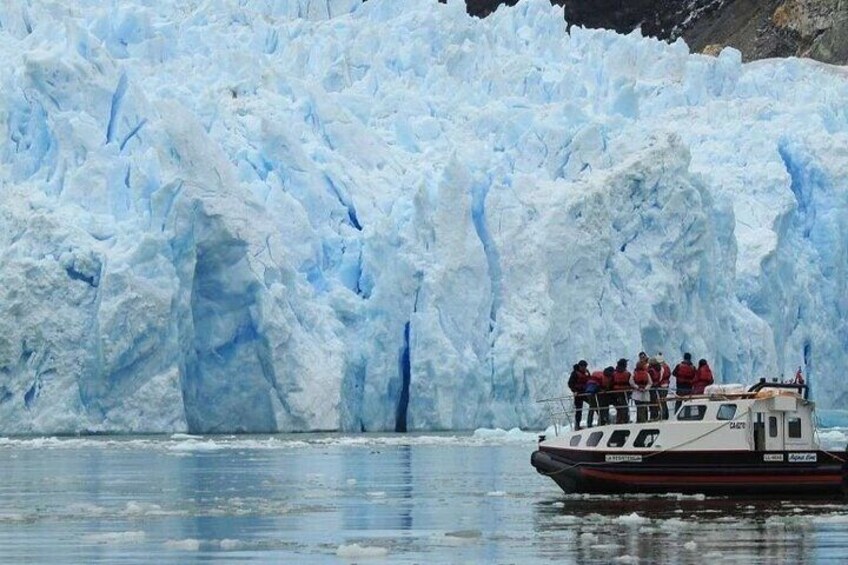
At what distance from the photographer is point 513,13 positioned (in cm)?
4497

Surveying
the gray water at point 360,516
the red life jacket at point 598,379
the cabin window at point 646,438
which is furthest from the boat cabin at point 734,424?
the red life jacket at point 598,379

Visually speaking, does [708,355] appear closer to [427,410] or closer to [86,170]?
[427,410]

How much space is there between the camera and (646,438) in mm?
19672

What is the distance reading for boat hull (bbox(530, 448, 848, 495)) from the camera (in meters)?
19.2

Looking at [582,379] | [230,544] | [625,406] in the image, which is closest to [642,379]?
[625,406]

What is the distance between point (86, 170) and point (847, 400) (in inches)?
671

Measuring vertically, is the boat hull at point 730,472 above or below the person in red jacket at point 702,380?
below

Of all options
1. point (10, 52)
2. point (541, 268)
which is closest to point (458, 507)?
point (541, 268)

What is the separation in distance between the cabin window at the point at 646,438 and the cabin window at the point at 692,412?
296 mm

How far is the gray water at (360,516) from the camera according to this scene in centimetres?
1466

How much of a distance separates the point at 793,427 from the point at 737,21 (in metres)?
54.3

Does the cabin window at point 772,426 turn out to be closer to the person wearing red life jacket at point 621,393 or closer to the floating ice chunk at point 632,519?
the person wearing red life jacket at point 621,393

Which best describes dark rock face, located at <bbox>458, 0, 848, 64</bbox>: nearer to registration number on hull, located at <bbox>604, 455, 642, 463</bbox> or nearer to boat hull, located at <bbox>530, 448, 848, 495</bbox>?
registration number on hull, located at <bbox>604, 455, 642, 463</bbox>

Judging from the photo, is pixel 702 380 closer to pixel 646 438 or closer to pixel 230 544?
pixel 646 438
